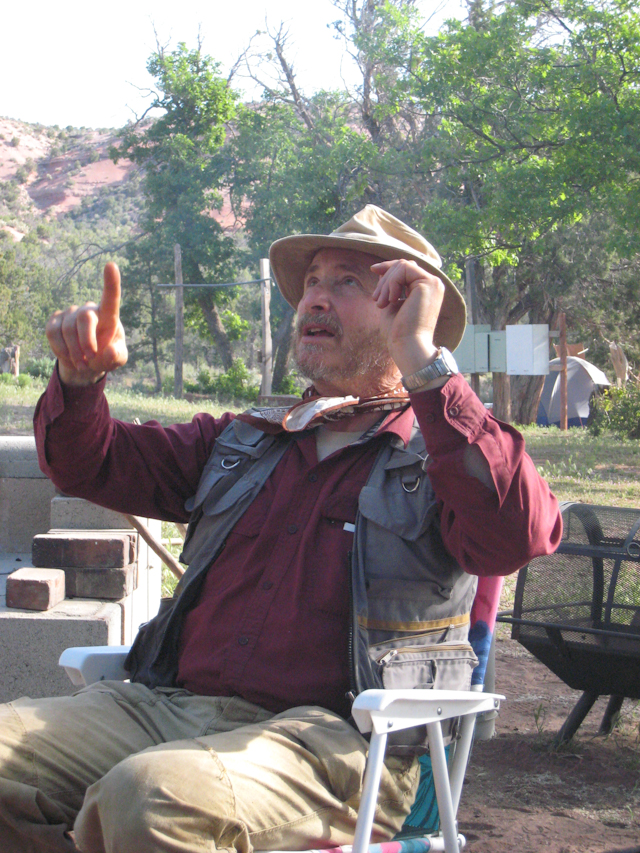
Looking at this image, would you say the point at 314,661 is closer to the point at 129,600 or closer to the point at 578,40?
the point at 129,600

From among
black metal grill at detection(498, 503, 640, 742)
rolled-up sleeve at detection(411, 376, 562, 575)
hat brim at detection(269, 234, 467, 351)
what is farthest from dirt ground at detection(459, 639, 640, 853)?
hat brim at detection(269, 234, 467, 351)

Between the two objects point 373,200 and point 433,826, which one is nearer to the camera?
point 433,826

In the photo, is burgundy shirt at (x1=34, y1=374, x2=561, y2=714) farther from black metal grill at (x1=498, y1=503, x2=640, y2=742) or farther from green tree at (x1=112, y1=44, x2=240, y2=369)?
green tree at (x1=112, y1=44, x2=240, y2=369)

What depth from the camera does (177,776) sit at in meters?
1.57

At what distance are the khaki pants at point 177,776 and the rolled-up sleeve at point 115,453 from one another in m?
0.50

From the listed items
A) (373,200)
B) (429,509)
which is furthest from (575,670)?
(373,200)

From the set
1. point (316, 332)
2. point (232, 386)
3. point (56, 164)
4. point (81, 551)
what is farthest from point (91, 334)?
point (56, 164)

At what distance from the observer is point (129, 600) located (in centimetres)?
321

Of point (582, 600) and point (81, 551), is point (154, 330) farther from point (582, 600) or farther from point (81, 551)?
point (582, 600)

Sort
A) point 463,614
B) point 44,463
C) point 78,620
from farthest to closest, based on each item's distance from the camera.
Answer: point 78,620, point 44,463, point 463,614

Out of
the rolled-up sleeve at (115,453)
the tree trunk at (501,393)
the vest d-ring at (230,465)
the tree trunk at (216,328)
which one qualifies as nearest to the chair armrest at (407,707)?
the vest d-ring at (230,465)

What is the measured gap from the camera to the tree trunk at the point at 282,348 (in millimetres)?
31062

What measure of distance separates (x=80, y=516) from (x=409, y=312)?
1.85 m

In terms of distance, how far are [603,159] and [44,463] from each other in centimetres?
1186
